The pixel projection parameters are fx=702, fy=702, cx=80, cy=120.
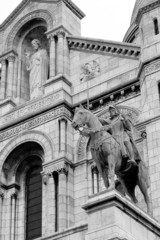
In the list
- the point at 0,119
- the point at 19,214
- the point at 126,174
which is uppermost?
the point at 0,119

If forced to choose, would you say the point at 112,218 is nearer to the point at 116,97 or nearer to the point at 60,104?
the point at 116,97

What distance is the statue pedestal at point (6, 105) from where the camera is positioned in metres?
30.8

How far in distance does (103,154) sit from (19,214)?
29.9 ft

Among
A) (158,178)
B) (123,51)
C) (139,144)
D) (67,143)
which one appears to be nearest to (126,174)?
(158,178)

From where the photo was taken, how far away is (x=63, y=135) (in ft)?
91.2

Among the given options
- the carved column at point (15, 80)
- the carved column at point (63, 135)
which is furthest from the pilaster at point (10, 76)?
the carved column at point (63, 135)

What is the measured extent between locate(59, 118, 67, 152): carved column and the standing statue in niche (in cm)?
279

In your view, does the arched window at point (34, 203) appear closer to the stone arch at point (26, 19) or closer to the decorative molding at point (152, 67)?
the decorative molding at point (152, 67)

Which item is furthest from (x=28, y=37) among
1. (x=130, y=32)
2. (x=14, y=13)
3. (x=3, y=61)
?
(x=130, y=32)

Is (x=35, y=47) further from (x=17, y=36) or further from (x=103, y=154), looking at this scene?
(x=103, y=154)

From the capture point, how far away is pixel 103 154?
2016 centimetres

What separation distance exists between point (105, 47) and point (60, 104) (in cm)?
331

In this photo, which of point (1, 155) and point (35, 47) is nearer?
point (1, 155)

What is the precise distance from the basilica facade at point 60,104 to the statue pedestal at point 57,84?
4 cm
